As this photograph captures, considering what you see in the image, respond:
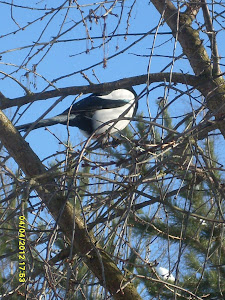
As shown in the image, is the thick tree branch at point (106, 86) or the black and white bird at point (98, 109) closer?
the thick tree branch at point (106, 86)

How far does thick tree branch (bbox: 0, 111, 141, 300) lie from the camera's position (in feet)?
7.22

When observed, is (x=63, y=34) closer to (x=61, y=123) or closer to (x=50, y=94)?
(x=50, y=94)

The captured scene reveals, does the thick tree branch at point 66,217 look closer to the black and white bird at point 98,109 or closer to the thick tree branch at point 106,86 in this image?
the thick tree branch at point 106,86

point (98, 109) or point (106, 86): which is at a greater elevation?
point (98, 109)

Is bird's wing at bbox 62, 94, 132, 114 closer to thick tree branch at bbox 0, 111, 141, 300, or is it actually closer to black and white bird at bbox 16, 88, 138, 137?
black and white bird at bbox 16, 88, 138, 137

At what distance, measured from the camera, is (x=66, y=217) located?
226cm

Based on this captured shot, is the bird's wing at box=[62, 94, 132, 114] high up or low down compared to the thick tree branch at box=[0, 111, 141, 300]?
up

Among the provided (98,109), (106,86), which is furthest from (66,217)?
(98,109)

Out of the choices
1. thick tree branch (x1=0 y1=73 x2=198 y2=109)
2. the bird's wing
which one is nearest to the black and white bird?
the bird's wing

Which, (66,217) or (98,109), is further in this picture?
(98,109)

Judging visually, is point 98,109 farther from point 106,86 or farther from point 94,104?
point 106,86

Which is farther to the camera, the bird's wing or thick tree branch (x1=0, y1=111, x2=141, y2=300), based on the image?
the bird's wing

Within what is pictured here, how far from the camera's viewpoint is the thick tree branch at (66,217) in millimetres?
2201

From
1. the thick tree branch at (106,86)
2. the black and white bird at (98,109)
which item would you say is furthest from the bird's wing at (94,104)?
the thick tree branch at (106,86)
